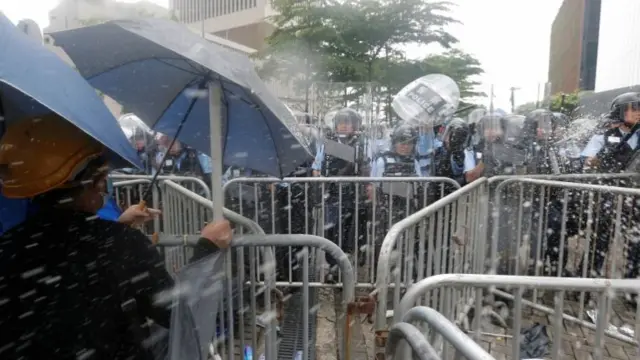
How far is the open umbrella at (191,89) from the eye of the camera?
199 centimetres

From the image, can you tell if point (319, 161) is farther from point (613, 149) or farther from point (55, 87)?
point (55, 87)

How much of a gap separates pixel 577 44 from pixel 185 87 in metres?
48.3

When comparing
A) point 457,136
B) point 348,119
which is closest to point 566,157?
point 457,136

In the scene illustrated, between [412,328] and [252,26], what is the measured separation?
50.5 m

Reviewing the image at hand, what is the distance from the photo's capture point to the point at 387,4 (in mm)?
21422

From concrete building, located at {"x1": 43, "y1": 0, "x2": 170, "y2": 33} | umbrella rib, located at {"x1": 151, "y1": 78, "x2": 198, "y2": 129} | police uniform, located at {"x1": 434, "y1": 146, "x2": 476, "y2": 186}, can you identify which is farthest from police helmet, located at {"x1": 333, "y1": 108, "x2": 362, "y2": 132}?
concrete building, located at {"x1": 43, "y1": 0, "x2": 170, "y2": 33}

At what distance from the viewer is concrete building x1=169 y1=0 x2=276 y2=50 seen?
48.7 meters

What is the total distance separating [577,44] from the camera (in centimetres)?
4328

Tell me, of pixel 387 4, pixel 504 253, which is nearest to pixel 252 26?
pixel 387 4

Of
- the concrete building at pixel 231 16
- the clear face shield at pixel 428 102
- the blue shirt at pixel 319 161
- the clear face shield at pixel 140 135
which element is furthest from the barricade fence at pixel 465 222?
the concrete building at pixel 231 16

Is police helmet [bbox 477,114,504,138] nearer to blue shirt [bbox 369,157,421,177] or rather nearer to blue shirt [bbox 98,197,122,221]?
blue shirt [bbox 369,157,421,177]

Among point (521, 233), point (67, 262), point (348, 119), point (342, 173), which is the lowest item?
point (521, 233)

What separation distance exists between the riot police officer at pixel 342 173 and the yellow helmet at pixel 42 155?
103 inches

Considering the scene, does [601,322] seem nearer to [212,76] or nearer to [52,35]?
[212,76]
